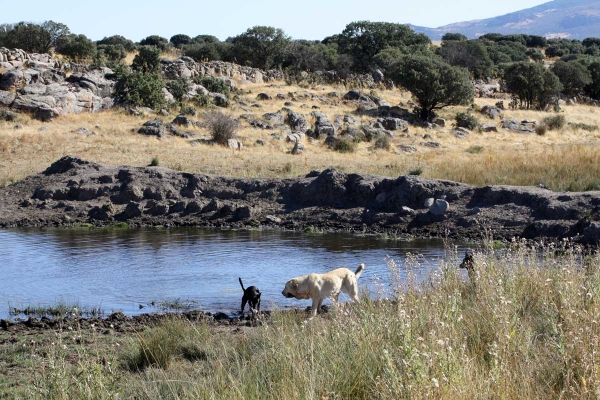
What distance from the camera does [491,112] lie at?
168 ft

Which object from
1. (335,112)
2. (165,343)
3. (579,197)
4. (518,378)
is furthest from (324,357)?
(335,112)

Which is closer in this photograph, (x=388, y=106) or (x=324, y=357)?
(x=324, y=357)

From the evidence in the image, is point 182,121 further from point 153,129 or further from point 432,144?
point 432,144

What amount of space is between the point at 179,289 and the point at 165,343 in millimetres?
5654

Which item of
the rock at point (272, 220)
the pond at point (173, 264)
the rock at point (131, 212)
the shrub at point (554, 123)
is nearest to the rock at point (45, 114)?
the rock at point (131, 212)

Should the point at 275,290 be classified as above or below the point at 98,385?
below

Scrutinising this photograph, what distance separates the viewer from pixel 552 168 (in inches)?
973

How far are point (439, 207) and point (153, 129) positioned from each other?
58.5 feet

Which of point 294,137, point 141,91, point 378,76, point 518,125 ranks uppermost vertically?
point 378,76

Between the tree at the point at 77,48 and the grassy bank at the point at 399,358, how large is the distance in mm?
46772

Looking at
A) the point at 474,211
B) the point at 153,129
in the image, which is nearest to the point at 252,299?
the point at 474,211

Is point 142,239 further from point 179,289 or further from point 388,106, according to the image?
point 388,106

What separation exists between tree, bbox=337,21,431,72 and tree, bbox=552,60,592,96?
40.2 ft

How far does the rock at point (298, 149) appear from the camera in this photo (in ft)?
115
